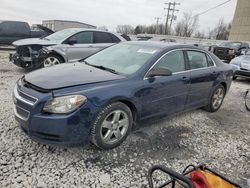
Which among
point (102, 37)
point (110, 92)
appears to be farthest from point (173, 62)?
point (102, 37)

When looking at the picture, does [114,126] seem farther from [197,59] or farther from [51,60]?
[51,60]

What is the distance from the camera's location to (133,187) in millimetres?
2770

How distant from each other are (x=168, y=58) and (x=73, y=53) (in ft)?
14.2

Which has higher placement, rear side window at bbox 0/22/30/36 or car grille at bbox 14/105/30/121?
rear side window at bbox 0/22/30/36

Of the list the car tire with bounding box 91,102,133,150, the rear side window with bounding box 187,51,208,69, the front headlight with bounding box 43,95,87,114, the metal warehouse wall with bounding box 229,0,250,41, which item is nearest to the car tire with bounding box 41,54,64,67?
the rear side window with bounding box 187,51,208,69

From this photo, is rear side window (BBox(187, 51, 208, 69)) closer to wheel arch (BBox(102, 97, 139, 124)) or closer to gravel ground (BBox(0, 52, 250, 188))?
gravel ground (BBox(0, 52, 250, 188))

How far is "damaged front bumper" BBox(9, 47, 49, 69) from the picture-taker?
7.38m

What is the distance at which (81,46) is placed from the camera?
7820 mm

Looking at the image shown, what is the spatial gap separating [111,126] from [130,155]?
0.48 m

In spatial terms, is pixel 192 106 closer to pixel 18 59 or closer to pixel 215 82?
pixel 215 82

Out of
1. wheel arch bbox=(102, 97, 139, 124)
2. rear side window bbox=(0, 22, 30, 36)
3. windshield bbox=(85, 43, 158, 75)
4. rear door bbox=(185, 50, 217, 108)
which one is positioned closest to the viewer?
wheel arch bbox=(102, 97, 139, 124)

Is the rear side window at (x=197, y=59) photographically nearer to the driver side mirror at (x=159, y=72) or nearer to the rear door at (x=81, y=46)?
the driver side mirror at (x=159, y=72)

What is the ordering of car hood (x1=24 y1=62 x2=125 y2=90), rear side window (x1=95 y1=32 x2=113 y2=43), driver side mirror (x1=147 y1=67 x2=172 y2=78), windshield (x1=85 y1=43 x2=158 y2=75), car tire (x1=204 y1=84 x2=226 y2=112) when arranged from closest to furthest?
car hood (x1=24 y1=62 x2=125 y2=90) < driver side mirror (x1=147 y1=67 x2=172 y2=78) < windshield (x1=85 y1=43 x2=158 y2=75) < car tire (x1=204 y1=84 x2=226 y2=112) < rear side window (x1=95 y1=32 x2=113 y2=43)

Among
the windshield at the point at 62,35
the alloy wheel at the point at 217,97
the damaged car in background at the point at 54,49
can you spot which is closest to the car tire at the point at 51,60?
the damaged car in background at the point at 54,49
